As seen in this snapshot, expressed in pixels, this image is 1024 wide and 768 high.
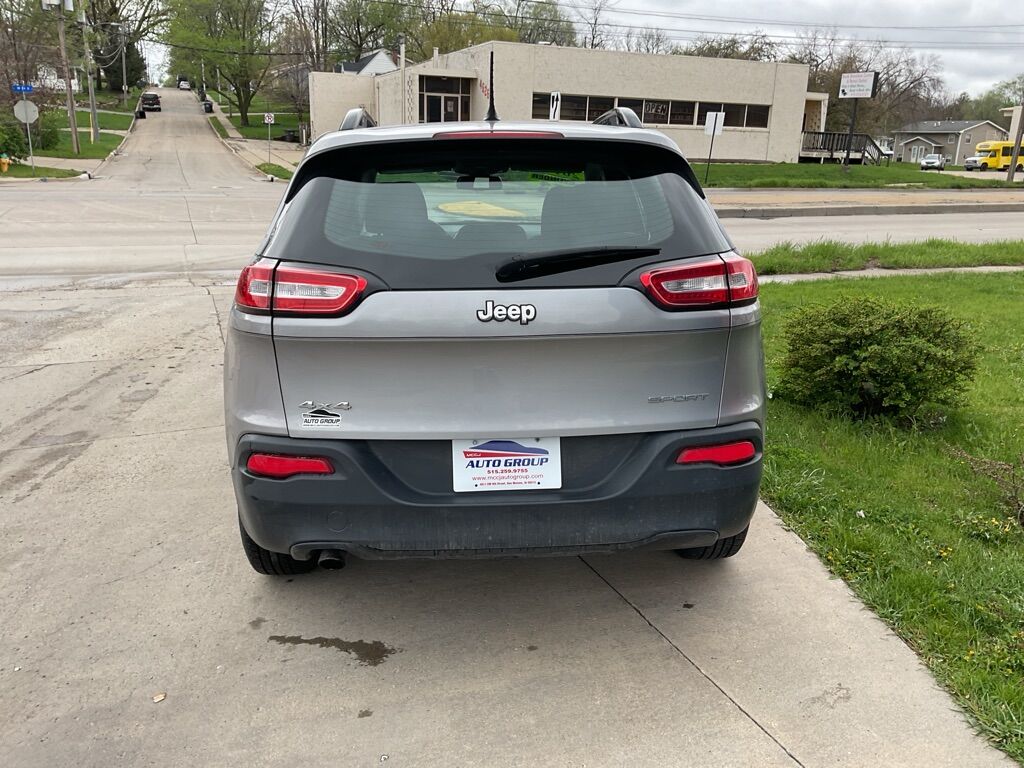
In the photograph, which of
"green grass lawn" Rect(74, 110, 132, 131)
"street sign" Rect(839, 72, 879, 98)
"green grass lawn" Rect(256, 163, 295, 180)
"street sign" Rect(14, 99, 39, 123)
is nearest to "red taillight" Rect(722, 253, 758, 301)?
"green grass lawn" Rect(256, 163, 295, 180)

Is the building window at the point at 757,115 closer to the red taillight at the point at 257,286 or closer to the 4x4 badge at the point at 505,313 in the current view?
the 4x4 badge at the point at 505,313

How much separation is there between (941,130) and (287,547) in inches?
4083

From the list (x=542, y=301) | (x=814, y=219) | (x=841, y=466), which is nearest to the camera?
(x=542, y=301)

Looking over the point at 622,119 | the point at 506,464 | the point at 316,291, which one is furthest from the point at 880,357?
the point at 316,291

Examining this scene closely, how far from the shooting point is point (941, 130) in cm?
8969

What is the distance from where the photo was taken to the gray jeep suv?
2.52m

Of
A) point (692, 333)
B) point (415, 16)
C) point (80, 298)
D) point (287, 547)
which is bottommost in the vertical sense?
point (80, 298)

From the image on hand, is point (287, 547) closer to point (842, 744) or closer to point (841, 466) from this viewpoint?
point (842, 744)

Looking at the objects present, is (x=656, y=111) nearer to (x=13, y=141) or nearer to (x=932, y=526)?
(x=13, y=141)

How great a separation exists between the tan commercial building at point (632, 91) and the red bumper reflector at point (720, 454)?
36.8 meters

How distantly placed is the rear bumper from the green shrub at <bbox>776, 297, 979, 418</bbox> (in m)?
2.46

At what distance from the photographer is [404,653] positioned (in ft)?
9.59

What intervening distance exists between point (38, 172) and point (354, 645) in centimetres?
3354

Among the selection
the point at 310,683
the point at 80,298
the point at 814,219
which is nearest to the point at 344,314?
the point at 310,683
